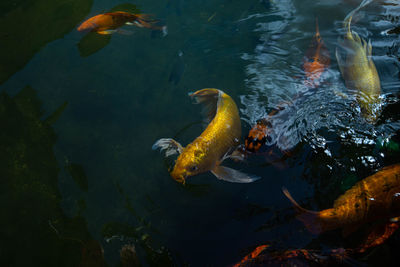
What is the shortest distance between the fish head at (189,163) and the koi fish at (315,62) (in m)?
1.83

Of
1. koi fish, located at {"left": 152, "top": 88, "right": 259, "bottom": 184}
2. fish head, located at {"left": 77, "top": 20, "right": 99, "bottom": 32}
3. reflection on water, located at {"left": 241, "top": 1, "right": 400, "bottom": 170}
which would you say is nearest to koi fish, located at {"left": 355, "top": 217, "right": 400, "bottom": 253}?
reflection on water, located at {"left": 241, "top": 1, "right": 400, "bottom": 170}

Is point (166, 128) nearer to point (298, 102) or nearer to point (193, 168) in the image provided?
point (193, 168)

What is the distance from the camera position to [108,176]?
9.76 feet

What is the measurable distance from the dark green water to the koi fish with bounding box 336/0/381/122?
0.34 feet

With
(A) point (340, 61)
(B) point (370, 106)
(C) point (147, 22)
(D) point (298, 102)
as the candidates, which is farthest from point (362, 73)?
(C) point (147, 22)

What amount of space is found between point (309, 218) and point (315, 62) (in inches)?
84.7

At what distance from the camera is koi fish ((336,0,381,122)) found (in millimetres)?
2967

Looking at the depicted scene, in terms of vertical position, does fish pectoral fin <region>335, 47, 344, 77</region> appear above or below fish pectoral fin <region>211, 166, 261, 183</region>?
above

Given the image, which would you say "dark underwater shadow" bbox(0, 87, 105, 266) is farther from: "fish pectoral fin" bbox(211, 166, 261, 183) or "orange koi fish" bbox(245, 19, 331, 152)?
"orange koi fish" bbox(245, 19, 331, 152)

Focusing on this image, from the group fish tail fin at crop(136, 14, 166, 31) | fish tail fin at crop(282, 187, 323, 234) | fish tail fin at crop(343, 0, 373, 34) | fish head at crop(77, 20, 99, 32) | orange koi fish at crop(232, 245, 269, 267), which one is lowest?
orange koi fish at crop(232, 245, 269, 267)

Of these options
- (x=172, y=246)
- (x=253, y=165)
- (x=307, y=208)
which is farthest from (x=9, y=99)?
(x=307, y=208)

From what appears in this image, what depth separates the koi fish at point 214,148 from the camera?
97.7 inches

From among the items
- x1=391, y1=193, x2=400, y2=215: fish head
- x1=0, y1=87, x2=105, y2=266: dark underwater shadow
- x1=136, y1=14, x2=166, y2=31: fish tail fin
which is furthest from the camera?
x1=136, y1=14, x2=166, y2=31: fish tail fin

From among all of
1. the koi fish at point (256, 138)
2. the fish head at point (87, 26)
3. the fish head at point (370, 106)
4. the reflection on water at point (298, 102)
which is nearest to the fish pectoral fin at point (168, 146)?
the koi fish at point (256, 138)
